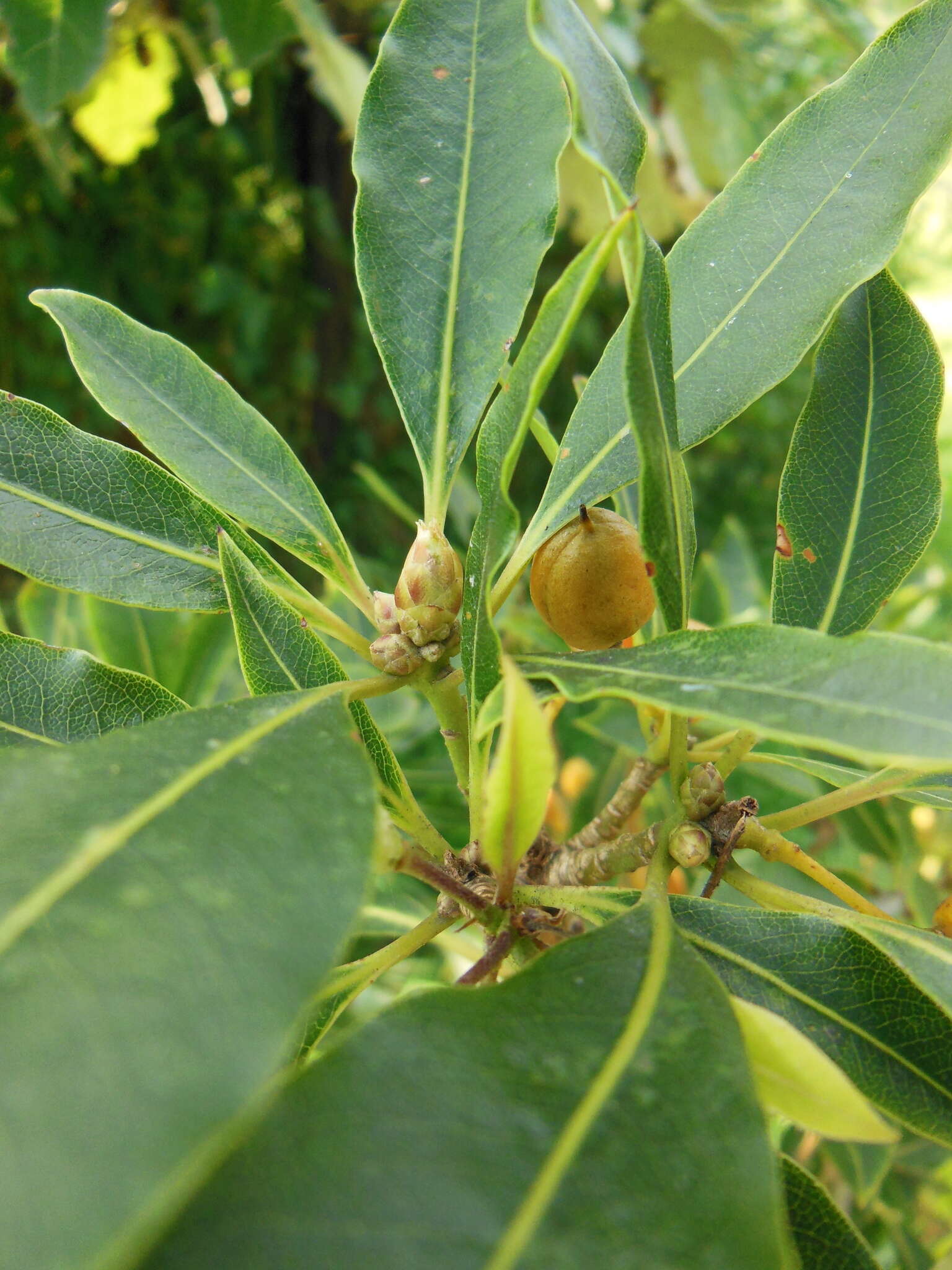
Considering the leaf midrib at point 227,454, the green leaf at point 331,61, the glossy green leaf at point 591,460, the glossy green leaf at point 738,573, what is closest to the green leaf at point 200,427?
the leaf midrib at point 227,454

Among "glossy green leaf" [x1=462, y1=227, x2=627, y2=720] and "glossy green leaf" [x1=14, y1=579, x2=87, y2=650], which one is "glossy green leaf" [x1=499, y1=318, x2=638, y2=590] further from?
"glossy green leaf" [x1=14, y1=579, x2=87, y2=650]

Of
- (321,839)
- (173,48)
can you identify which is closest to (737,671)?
(321,839)

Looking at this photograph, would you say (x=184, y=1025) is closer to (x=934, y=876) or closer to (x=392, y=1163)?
(x=392, y=1163)

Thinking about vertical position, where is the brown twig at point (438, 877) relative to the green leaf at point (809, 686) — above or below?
below

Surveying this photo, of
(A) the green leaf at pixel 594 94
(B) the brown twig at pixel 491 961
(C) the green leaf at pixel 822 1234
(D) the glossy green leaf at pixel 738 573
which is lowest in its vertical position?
(D) the glossy green leaf at pixel 738 573

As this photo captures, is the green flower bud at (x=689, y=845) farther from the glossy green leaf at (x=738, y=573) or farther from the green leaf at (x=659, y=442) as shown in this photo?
the glossy green leaf at (x=738, y=573)
